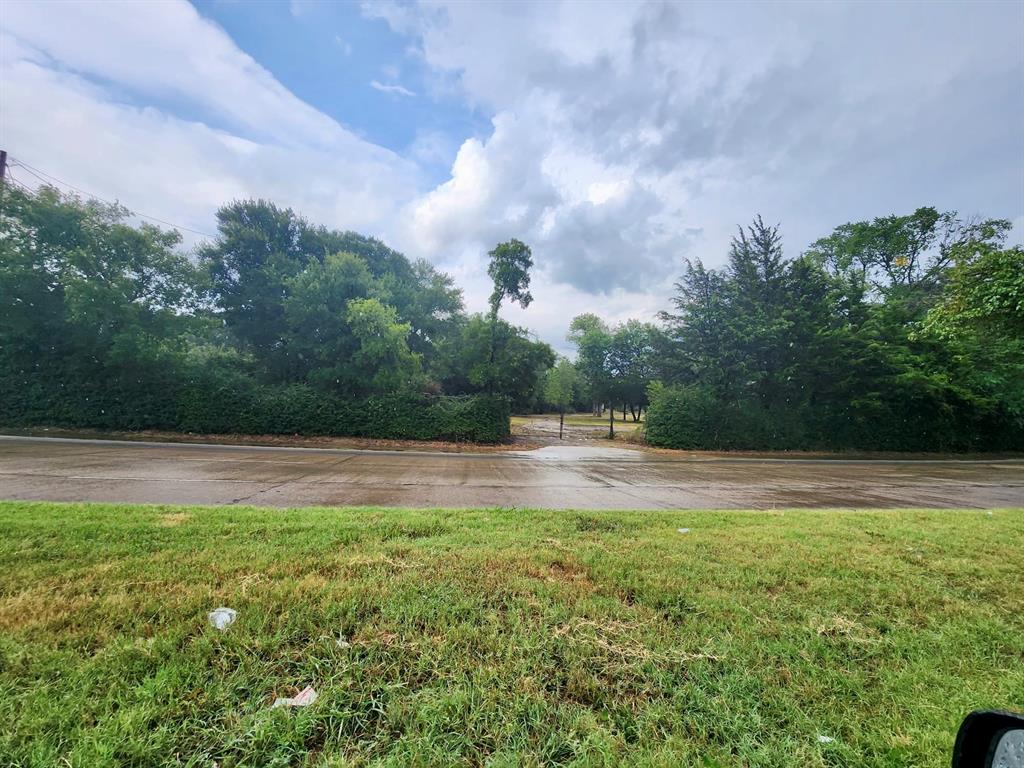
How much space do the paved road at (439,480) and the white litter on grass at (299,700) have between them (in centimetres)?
445

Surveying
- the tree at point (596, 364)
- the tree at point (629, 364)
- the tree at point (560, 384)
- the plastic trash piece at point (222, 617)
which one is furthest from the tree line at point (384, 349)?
the tree at point (560, 384)

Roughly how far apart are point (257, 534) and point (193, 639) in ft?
6.41

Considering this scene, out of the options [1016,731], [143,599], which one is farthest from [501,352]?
[1016,731]

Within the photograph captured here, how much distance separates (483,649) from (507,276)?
55.7ft

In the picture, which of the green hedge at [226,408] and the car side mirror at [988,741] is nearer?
the car side mirror at [988,741]

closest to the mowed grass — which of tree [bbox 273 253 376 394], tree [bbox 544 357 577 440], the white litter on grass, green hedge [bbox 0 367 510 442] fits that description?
the white litter on grass

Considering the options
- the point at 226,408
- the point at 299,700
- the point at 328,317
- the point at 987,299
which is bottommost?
the point at 299,700

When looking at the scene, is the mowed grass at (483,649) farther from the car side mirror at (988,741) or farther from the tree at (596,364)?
the tree at (596,364)

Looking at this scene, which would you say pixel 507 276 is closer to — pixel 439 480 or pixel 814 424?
pixel 439 480

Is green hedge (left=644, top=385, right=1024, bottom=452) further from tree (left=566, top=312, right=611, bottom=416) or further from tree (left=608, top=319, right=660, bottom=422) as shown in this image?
tree (left=566, top=312, right=611, bottom=416)

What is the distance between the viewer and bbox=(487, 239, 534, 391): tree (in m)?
17.9

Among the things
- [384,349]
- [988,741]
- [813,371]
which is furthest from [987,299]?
[384,349]

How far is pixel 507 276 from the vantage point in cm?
1792

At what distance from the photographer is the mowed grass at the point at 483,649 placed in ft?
5.41
